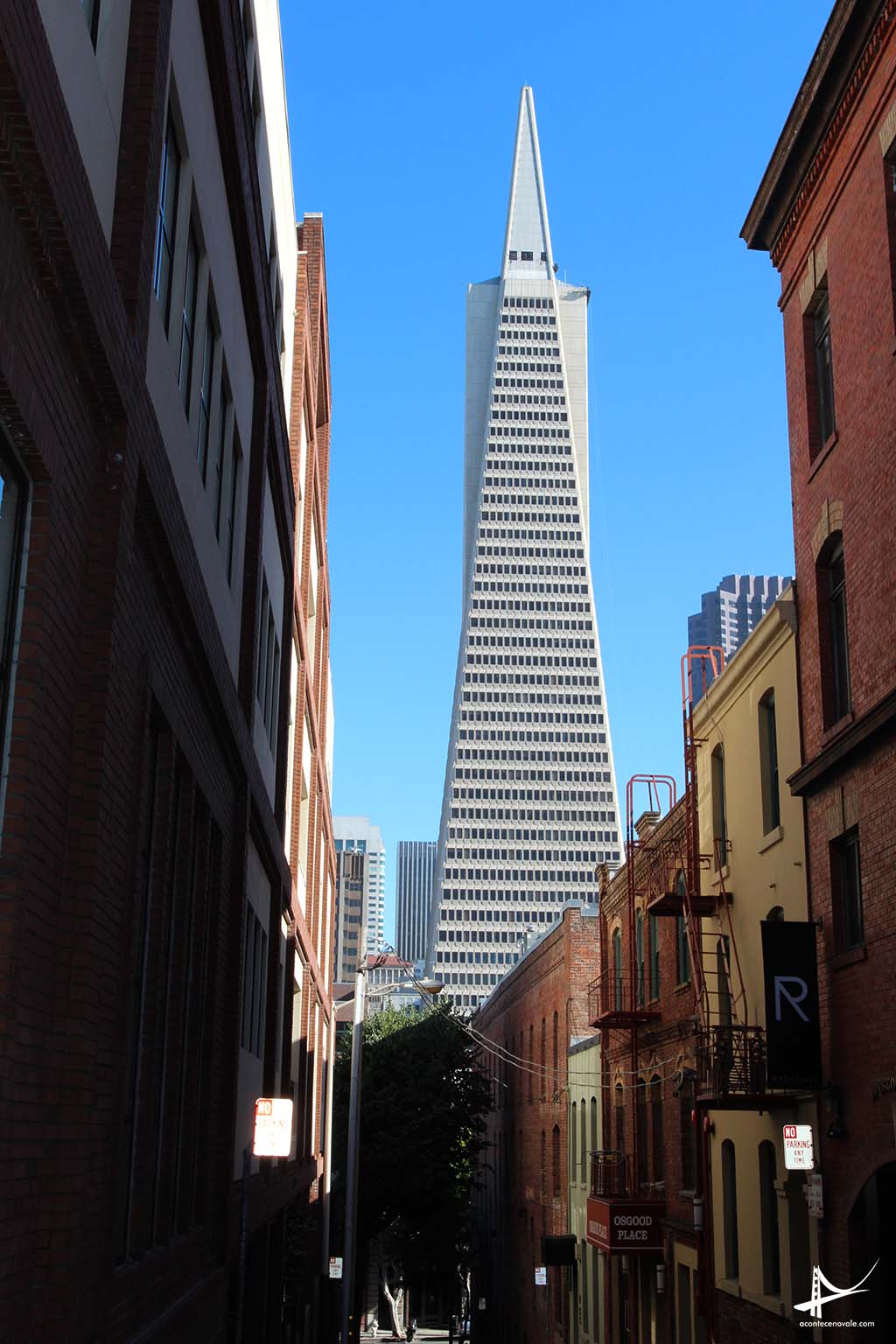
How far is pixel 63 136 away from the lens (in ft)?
23.7

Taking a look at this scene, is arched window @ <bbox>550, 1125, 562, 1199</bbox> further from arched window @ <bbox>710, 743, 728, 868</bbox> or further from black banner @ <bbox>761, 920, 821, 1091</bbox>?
black banner @ <bbox>761, 920, 821, 1091</bbox>

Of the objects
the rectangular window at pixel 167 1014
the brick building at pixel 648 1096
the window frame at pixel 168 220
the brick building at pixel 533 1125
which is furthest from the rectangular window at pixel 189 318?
the brick building at pixel 533 1125

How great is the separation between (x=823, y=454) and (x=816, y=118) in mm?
4429

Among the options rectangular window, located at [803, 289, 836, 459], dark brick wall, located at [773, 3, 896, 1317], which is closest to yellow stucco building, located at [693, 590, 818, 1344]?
dark brick wall, located at [773, 3, 896, 1317]

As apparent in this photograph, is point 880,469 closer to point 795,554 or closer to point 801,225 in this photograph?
point 795,554

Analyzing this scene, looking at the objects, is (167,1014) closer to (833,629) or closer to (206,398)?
(206,398)

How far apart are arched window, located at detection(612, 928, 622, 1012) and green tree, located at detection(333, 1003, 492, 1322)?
16883 millimetres

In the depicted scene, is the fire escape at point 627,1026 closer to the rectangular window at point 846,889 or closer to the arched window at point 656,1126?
the arched window at point 656,1126

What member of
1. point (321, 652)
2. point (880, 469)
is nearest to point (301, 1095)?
point (321, 652)

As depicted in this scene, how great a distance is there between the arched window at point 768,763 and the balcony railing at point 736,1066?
3.15 meters

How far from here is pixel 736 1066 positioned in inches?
834

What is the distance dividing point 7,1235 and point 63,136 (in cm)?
523

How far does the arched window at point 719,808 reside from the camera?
80.9 feet

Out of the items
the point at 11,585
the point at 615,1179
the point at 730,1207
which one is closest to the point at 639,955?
the point at 615,1179
